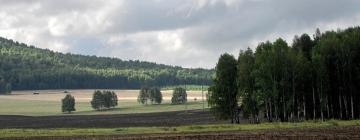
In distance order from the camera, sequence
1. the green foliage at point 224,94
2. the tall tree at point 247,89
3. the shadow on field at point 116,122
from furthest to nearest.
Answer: the shadow on field at point 116,122, the green foliage at point 224,94, the tall tree at point 247,89

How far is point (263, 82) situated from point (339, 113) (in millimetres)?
14316

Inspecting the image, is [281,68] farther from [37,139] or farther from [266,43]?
[37,139]

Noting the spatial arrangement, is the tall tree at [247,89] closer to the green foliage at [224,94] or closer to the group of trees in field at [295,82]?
the group of trees in field at [295,82]

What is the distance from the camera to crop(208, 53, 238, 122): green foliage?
4604 inches

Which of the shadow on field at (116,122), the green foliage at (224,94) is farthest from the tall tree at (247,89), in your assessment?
the shadow on field at (116,122)

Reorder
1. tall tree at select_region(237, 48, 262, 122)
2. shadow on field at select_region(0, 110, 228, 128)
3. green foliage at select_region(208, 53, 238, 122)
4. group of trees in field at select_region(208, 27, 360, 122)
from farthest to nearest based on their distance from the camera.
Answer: shadow on field at select_region(0, 110, 228, 128) < green foliage at select_region(208, 53, 238, 122) < tall tree at select_region(237, 48, 262, 122) < group of trees in field at select_region(208, 27, 360, 122)

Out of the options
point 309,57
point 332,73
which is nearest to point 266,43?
point 309,57

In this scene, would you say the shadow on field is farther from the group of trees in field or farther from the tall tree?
the tall tree

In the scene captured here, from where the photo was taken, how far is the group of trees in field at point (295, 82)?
10531cm

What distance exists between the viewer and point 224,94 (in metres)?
117

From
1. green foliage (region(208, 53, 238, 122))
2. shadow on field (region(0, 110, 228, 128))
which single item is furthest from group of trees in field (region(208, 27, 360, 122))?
shadow on field (region(0, 110, 228, 128))

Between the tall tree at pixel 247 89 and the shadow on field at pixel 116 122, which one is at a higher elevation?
the tall tree at pixel 247 89

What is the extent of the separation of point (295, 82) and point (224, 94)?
1357 centimetres

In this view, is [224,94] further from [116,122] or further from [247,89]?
[116,122]
